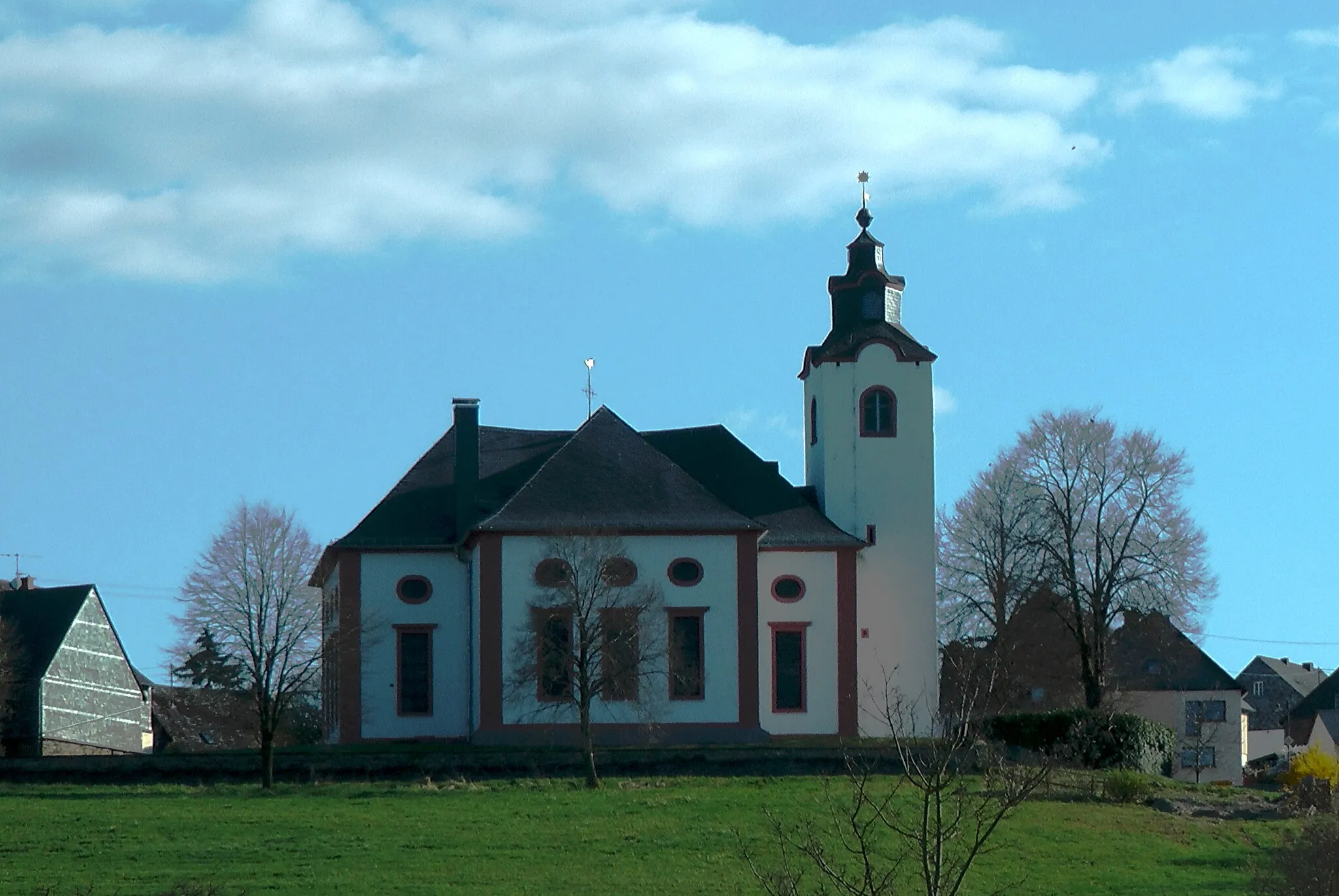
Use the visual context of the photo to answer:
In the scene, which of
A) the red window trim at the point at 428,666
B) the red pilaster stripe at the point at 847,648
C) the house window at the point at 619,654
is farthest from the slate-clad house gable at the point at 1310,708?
the red window trim at the point at 428,666

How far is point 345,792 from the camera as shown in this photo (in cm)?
3375

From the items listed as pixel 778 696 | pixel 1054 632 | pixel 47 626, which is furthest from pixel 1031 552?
pixel 47 626

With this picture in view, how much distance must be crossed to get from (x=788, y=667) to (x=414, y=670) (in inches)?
352

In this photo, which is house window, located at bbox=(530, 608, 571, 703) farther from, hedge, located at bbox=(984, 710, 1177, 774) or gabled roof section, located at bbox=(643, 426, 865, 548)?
hedge, located at bbox=(984, 710, 1177, 774)

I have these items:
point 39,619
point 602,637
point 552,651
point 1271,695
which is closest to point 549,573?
point 552,651

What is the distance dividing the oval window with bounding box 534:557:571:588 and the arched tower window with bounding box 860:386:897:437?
30.3ft

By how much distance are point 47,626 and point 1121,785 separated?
3634cm

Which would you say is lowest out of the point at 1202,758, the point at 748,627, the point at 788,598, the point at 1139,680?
the point at 1202,758

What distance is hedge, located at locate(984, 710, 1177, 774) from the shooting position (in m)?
39.5

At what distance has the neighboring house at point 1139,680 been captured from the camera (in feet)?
167

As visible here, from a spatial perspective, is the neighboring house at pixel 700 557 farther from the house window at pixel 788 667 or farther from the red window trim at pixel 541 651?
the red window trim at pixel 541 651

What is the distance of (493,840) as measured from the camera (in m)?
27.2

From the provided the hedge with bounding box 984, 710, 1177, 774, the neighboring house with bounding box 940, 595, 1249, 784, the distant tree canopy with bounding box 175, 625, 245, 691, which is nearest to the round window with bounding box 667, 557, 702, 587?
the neighboring house with bounding box 940, 595, 1249, 784

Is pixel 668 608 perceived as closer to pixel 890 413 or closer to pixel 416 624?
pixel 416 624
